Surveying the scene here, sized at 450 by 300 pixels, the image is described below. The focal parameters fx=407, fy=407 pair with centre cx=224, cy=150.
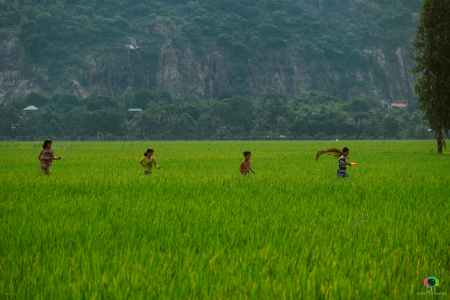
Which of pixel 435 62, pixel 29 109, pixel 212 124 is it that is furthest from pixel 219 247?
pixel 29 109

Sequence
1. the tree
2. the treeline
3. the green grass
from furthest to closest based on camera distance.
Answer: the treeline < the tree < the green grass

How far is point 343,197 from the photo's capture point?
8.29m

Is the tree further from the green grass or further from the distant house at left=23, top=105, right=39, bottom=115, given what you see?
the distant house at left=23, top=105, right=39, bottom=115

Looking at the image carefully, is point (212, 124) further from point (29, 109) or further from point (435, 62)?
point (435, 62)

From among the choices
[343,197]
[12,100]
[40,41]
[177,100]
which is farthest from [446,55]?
[40,41]

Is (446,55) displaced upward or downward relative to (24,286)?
upward

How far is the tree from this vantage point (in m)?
27.6

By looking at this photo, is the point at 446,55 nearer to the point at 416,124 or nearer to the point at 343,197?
the point at 343,197

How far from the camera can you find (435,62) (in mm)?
28047

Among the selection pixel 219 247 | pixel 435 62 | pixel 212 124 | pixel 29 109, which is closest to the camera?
pixel 219 247

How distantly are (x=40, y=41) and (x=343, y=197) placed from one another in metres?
209

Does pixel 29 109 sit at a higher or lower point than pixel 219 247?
higher

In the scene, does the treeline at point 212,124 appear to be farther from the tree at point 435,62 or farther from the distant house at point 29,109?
the tree at point 435,62

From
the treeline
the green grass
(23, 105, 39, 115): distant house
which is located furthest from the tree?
(23, 105, 39, 115): distant house
